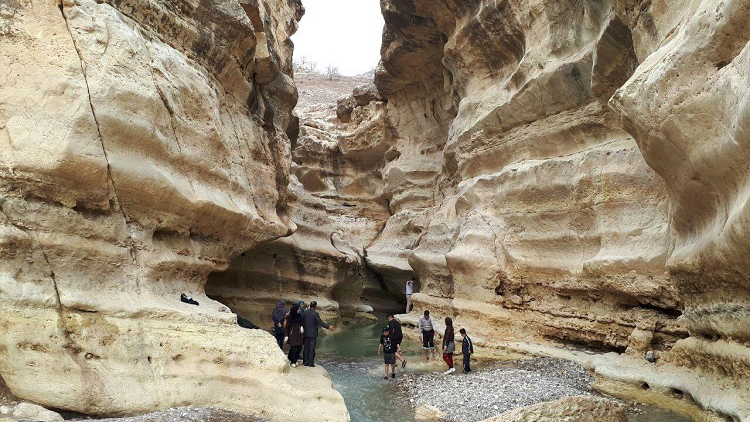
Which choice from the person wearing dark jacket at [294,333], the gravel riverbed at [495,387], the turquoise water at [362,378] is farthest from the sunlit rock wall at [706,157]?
the person wearing dark jacket at [294,333]

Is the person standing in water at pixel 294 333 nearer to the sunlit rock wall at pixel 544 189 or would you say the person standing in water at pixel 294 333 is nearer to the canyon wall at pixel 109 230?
the canyon wall at pixel 109 230

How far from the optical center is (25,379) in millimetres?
5418

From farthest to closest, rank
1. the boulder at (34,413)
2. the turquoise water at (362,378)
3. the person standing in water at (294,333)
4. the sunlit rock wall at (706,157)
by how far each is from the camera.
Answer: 1. the person standing in water at (294,333)
2. the turquoise water at (362,378)
3. the boulder at (34,413)
4. the sunlit rock wall at (706,157)

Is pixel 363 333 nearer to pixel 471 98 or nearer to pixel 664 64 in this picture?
pixel 471 98

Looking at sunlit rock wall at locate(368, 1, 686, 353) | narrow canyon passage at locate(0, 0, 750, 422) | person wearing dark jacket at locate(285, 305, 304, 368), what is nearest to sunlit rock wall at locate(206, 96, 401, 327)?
narrow canyon passage at locate(0, 0, 750, 422)

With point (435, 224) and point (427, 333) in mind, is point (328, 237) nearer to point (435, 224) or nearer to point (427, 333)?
point (435, 224)

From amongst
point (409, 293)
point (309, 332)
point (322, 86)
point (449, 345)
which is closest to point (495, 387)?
point (449, 345)

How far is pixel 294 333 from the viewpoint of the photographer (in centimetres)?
867

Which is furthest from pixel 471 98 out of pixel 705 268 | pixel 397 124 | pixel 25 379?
pixel 25 379

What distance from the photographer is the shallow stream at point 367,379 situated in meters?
7.07

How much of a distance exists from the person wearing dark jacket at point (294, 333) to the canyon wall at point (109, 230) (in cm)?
94

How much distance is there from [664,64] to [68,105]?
6997 millimetres

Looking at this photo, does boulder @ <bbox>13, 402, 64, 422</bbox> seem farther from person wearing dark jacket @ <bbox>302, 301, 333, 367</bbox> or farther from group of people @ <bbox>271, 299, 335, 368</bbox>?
person wearing dark jacket @ <bbox>302, 301, 333, 367</bbox>

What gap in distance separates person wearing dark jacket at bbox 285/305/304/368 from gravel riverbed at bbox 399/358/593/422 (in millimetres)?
1903
